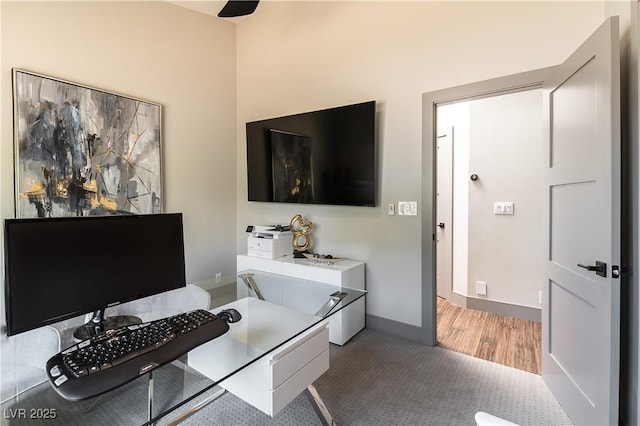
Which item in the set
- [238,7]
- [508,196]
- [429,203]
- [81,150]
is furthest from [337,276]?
[238,7]

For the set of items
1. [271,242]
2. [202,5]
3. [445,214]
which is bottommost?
[271,242]

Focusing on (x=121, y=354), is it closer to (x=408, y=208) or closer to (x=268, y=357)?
(x=268, y=357)

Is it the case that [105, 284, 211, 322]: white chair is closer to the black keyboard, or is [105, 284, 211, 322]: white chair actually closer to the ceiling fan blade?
the black keyboard

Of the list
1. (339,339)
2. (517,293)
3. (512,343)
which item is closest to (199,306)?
(339,339)

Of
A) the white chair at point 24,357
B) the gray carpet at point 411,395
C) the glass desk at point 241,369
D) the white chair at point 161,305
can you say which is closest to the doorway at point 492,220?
the gray carpet at point 411,395

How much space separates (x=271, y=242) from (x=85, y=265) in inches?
76.6

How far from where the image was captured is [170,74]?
3.15 meters

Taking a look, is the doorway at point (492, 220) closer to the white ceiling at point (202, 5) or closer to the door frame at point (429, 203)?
the door frame at point (429, 203)

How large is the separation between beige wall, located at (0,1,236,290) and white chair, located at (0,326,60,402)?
4.66ft

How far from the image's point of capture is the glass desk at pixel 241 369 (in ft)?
3.06

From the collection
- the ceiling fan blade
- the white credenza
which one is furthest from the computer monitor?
the ceiling fan blade

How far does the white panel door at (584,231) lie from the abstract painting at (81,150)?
10.6ft

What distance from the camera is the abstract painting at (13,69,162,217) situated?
2242mm

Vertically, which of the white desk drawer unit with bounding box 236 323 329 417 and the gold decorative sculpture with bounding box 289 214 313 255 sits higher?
the gold decorative sculpture with bounding box 289 214 313 255
